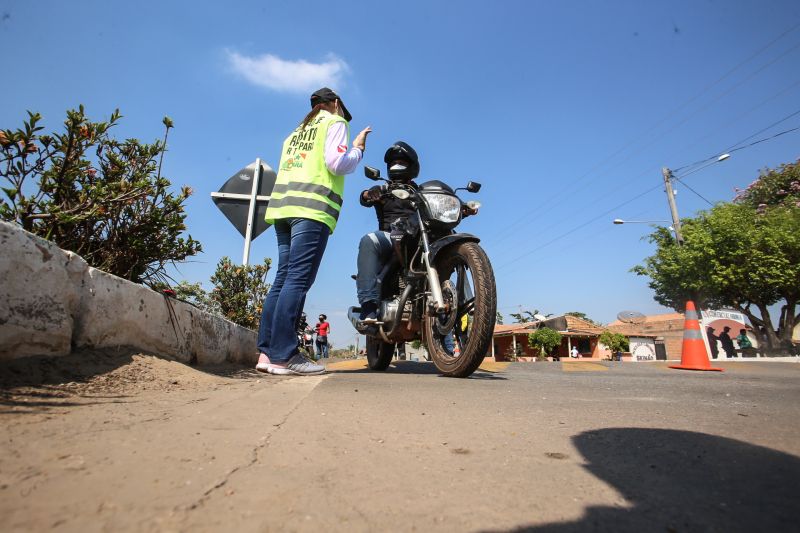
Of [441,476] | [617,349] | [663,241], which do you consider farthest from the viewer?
[617,349]

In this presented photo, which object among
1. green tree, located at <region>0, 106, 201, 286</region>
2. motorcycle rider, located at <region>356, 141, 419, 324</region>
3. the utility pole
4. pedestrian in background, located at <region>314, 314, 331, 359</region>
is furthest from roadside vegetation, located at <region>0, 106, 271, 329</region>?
the utility pole

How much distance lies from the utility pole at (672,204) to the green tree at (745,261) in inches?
40.2

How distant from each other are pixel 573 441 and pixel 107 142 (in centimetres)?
346

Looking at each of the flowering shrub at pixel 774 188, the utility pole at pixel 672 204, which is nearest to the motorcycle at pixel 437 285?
the utility pole at pixel 672 204

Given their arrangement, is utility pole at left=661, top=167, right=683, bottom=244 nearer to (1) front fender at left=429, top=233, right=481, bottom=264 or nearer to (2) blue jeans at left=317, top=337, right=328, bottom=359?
(2) blue jeans at left=317, top=337, right=328, bottom=359

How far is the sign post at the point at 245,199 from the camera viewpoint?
178 inches

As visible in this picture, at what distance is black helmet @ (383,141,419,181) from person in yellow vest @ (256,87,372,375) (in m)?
0.92

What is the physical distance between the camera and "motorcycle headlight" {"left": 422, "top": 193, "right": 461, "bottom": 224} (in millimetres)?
3756

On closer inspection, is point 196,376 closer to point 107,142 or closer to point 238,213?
point 107,142

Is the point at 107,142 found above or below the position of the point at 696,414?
above

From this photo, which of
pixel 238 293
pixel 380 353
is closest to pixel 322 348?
pixel 238 293

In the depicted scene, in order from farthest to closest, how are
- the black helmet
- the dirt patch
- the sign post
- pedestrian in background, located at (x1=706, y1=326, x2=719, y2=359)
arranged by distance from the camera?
pedestrian in background, located at (x1=706, y1=326, x2=719, y2=359) < the black helmet < the sign post < the dirt patch

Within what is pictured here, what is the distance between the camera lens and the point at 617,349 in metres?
30.5

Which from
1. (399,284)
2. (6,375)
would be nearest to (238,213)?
(399,284)
